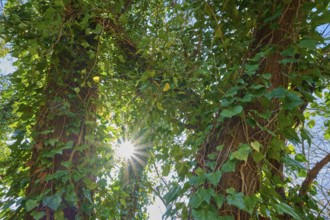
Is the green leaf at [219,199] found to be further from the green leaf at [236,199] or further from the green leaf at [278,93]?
the green leaf at [278,93]

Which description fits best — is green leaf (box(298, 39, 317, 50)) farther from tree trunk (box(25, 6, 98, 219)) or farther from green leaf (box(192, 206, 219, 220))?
tree trunk (box(25, 6, 98, 219))

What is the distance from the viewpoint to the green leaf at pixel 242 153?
90 centimetres

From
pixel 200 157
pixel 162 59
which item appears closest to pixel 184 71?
pixel 162 59

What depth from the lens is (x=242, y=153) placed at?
911mm

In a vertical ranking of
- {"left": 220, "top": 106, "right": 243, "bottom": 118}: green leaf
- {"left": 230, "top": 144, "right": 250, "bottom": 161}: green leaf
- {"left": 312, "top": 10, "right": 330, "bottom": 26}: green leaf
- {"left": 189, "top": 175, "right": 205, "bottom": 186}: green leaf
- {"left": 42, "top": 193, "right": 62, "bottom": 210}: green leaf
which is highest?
{"left": 312, "top": 10, "right": 330, "bottom": 26}: green leaf

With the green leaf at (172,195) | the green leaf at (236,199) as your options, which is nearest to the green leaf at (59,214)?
the green leaf at (172,195)

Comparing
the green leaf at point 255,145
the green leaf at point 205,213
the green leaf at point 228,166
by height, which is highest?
the green leaf at point 255,145

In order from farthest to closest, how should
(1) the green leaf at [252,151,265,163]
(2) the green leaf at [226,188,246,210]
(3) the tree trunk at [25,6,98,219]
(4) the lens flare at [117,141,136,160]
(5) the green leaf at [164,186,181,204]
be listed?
(4) the lens flare at [117,141,136,160] → (3) the tree trunk at [25,6,98,219] → (5) the green leaf at [164,186,181,204] → (1) the green leaf at [252,151,265,163] → (2) the green leaf at [226,188,246,210]

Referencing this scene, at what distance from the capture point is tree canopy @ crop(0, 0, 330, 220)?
990 millimetres

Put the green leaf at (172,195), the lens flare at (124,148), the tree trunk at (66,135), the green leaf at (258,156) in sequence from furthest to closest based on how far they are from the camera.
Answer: the lens flare at (124,148) → the tree trunk at (66,135) → the green leaf at (172,195) → the green leaf at (258,156)

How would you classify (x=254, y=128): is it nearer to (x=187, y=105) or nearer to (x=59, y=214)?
(x=187, y=105)

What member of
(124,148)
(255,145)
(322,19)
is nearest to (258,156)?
(255,145)

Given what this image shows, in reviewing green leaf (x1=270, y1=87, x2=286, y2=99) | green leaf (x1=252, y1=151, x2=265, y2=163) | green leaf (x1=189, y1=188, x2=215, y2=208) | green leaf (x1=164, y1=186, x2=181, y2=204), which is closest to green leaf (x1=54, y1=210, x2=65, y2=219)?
green leaf (x1=164, y1=186, x2=181, y2=204)

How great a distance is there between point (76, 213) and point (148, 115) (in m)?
0.76
